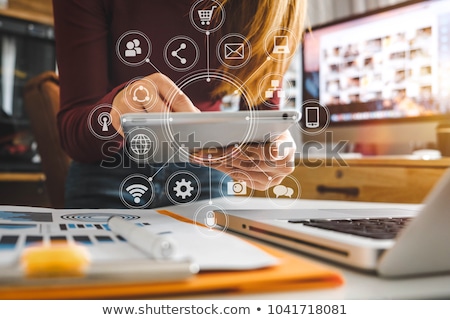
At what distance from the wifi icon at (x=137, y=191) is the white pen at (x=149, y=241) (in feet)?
0.48

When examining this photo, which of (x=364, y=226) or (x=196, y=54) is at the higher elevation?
(x=196, y=54)

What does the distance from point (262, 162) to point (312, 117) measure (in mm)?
64

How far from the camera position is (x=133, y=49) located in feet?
1.40

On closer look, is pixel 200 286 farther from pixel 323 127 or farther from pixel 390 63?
pixel 390 63

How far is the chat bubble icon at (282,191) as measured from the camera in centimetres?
41

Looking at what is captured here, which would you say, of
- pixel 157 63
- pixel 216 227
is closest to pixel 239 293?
pixel 216 227

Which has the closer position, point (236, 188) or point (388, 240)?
point (388, 240)

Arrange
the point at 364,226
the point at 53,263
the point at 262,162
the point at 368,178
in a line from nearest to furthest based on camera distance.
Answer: the point at 53,263 → the point at 364,226 → the point at 262,162 → the point at 368,178

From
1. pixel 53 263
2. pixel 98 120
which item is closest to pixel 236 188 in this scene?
pixel 98 120

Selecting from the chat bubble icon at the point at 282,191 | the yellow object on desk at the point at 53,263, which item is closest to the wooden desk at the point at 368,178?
the chat bubble icon at the point at 282,191

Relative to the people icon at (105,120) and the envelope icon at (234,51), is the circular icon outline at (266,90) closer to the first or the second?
the envelope icon at (234,51)

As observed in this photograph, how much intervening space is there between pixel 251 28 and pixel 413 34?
22 centimetres

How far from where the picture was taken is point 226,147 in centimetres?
41

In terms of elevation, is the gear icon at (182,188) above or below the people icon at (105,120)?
below
